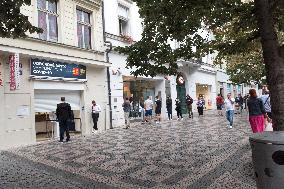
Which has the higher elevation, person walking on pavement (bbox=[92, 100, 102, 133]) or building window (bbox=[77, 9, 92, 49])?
building window (bbox=[77, 9, 92, 49])

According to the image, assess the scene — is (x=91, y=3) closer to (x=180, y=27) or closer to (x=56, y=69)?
(x=56, y=69)

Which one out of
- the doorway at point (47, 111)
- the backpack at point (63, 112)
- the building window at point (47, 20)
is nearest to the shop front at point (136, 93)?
the doorway at point (47, 111)

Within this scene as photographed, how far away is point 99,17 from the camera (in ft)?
66.0

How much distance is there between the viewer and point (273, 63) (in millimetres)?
6246

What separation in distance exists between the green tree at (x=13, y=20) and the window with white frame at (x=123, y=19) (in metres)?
15.3

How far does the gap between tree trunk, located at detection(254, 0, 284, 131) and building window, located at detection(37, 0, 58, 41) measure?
37.3 ft

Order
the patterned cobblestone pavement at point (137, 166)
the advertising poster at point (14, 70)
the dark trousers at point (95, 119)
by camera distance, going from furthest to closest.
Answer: the dark trousers at point (95, 119)
the advertising poster at point (14, 70)
the patterned cobblestone pavement at point (137, 166)

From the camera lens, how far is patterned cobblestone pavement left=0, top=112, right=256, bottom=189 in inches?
262

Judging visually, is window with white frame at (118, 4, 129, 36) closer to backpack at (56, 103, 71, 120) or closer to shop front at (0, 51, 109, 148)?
shop front at (0, 51, 109, 148)

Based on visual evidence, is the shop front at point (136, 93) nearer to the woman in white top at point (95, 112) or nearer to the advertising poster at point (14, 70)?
the woman in white top at point (95, 112)

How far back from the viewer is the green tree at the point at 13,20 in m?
7.24

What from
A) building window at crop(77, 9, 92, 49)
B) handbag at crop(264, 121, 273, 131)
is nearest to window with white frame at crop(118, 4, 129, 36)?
building window at crop(77, 9, 92, 49)

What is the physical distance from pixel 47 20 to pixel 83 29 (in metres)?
2.81

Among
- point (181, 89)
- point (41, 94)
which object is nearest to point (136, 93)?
point (181, 89)
